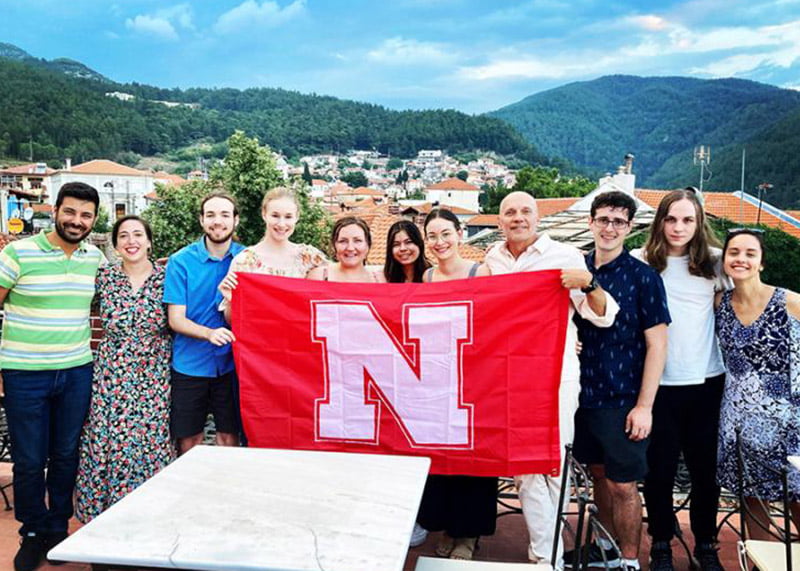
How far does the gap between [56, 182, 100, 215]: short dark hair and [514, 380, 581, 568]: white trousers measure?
8.48ft

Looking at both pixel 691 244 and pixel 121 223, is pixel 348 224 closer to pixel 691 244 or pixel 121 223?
pixel 121 223

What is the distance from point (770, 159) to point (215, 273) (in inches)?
2785

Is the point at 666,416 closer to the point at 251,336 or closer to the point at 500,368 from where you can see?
the point at 500,368

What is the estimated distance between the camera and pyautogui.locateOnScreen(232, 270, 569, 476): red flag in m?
3.24

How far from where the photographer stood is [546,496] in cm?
319

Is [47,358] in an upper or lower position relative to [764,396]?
upper

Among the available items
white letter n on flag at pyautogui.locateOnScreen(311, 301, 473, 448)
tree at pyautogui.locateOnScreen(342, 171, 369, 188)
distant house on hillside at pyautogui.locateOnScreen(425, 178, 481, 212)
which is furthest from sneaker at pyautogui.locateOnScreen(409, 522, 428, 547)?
tree at pyautogui.locateOnScreen(342, 171, 369, 188)

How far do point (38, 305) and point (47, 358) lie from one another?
268 millimetres

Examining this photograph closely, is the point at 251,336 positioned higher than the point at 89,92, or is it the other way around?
the point at 89,92

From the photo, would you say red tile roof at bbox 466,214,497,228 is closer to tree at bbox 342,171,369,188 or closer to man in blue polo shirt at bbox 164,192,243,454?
man in blue polo shirt at bbox 164,192,243,454

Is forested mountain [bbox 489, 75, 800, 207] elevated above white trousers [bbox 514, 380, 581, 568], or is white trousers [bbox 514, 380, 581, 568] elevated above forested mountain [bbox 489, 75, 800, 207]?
forested mountain [bbox 489, 75, 800, 207]

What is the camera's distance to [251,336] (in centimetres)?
348

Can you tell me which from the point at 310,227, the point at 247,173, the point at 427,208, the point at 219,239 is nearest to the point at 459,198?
the point at 427,208

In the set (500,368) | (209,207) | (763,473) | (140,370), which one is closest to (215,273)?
(209,207)
